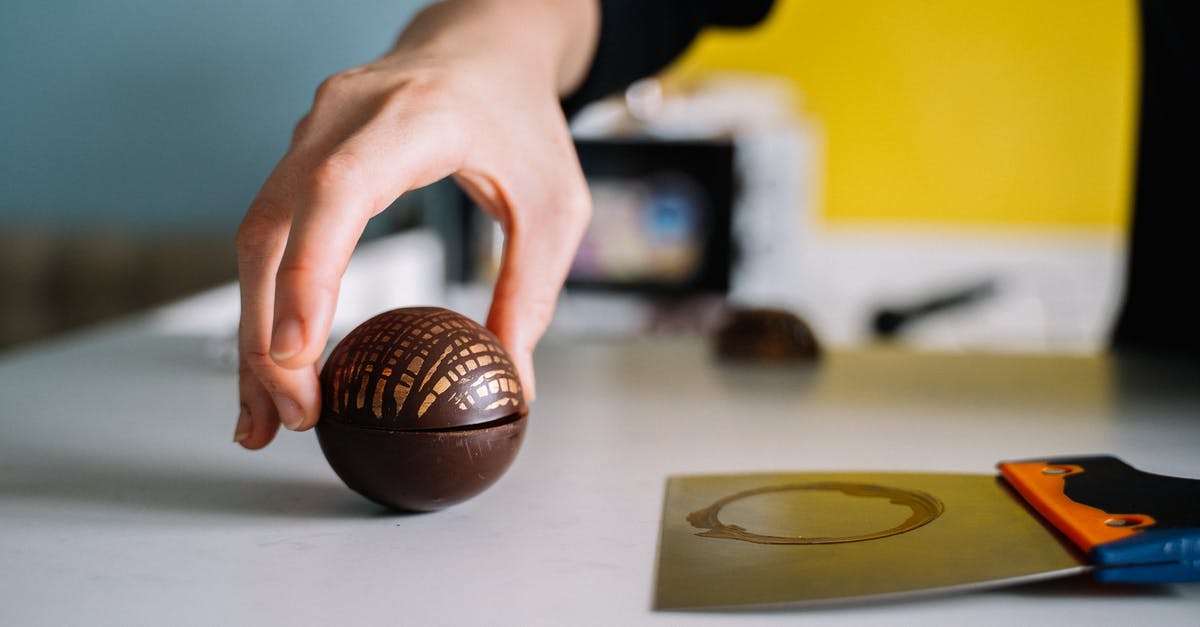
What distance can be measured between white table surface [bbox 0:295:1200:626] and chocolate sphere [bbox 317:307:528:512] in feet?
0.08

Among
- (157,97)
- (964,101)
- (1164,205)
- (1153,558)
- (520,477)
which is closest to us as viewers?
(1153,558)

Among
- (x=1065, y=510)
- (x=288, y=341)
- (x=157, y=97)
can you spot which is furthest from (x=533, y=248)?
(x=157, y=97)

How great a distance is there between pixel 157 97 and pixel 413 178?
3.37 metres

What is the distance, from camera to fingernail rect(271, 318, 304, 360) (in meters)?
0.51

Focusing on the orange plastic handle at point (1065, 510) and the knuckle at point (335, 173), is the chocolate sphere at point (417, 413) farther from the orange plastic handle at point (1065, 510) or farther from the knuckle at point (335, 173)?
the orange plastic handle at point (1065, 510)

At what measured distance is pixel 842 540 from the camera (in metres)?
0.50

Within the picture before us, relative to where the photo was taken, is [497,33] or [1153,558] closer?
[1153,558]

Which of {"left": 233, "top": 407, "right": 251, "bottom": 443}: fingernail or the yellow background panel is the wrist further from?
the yellow background panel

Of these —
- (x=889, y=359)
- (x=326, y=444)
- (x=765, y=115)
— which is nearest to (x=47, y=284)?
(x=765, y=115)

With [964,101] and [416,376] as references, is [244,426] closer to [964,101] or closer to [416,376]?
[416,376]

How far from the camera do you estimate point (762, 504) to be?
0.58 m

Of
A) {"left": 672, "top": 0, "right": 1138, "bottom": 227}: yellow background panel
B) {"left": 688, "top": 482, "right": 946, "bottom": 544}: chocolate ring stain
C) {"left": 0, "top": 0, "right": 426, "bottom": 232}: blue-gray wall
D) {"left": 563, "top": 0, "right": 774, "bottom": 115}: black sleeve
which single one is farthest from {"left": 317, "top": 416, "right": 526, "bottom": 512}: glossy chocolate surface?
{"left": 672, "top": 0, "right": 1138, "bottom": 227}: yellow background panel

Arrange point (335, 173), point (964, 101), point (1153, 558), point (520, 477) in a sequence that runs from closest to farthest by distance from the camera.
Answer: point (1153, 558) → point (335, 173) → point (520, 477) → point (964, 101)

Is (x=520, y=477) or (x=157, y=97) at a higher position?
(x=520, y=477)
